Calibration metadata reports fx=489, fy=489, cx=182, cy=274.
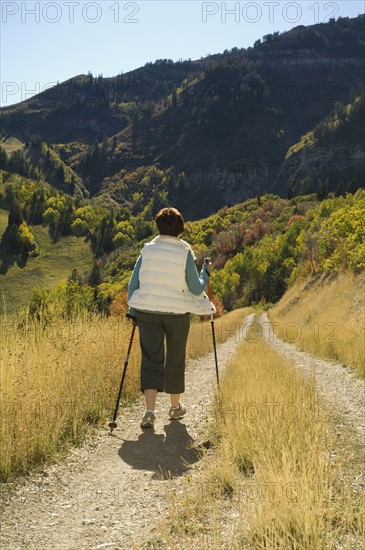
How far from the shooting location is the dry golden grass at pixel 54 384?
15.4 ft

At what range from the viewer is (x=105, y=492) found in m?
4.12

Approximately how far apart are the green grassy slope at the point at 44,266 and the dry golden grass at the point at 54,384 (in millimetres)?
120141

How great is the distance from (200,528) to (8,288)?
498 ft

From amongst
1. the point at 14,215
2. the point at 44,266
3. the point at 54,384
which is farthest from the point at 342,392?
the point at 14,215

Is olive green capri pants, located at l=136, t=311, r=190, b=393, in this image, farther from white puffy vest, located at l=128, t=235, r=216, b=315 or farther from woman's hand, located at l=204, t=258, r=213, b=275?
woman's hand, located at l=204, t=258, r=213, b=275

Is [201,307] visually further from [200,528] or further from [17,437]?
[200,528]

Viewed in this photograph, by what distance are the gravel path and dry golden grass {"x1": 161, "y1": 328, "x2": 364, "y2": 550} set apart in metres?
0.31

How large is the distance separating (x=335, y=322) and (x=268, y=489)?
62.1ft

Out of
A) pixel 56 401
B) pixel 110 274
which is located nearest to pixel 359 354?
pixel 56 401

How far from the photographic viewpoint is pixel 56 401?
18.1 ft

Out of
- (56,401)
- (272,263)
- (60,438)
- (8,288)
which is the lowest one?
(8,288)

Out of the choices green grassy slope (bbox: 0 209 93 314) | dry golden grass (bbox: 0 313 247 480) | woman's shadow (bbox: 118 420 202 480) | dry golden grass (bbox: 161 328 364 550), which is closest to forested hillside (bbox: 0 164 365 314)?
green grassy slope (bbox: 0 209 93 314)

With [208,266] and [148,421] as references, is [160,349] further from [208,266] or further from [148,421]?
[208,266]

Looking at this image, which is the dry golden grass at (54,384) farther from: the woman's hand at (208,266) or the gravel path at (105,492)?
the woman's hand at (208,266)
